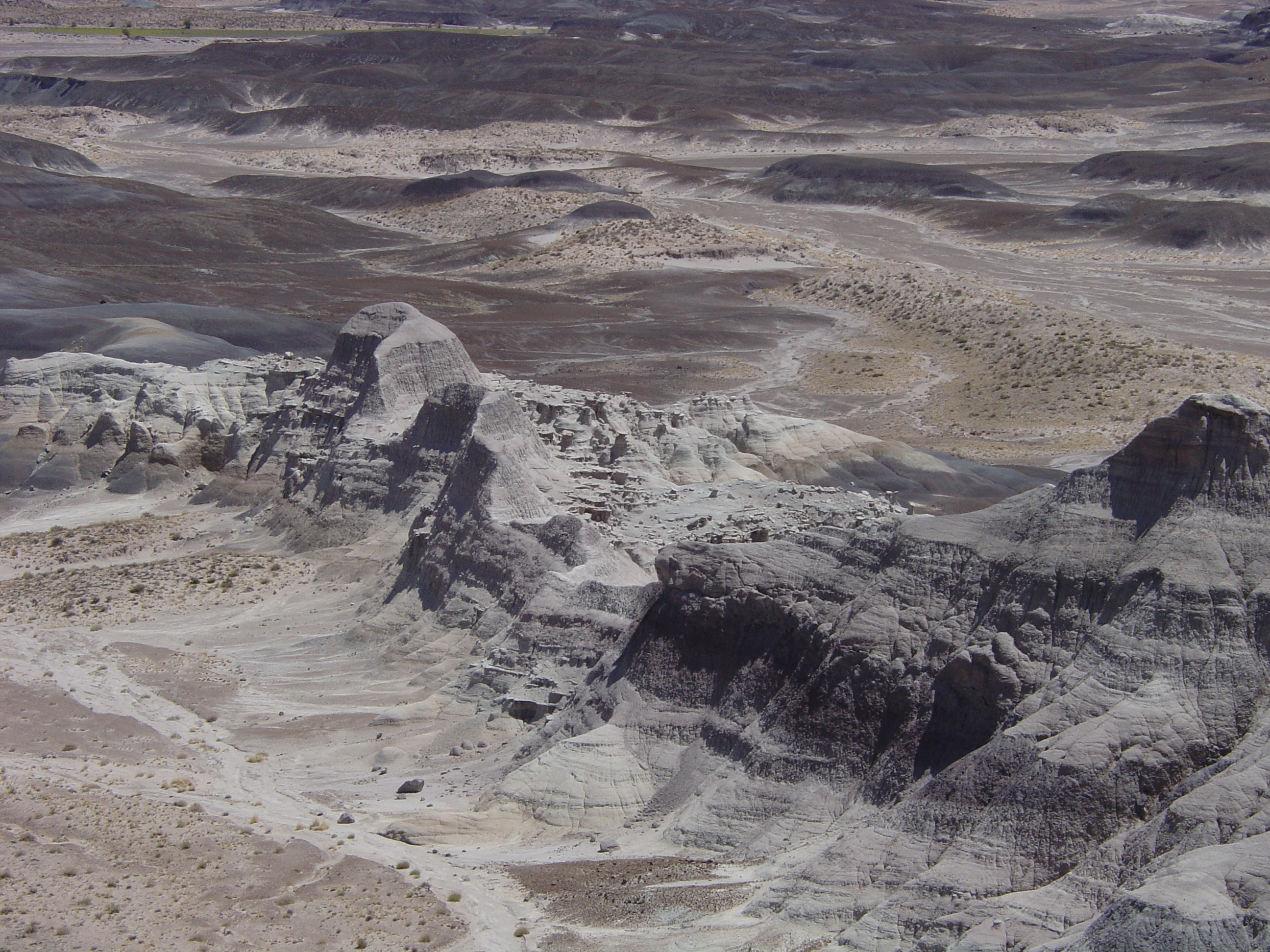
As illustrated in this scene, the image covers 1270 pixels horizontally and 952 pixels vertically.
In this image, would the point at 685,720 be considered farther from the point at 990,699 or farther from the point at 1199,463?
the point at 1199,463

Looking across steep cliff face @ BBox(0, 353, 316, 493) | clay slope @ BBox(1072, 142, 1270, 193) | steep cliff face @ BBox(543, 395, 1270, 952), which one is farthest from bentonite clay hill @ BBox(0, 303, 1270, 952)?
clay slope @ BBox(1072, 142, 1270, 193)

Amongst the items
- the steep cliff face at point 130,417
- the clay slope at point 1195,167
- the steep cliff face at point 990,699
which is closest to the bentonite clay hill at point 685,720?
the steep cliff face at point 990,699

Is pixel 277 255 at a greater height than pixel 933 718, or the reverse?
pixel 933 718

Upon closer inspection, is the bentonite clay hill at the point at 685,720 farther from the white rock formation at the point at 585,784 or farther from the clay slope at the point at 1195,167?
the clay slope at the point at 1195,167

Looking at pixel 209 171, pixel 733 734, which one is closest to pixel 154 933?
pixel 733 734

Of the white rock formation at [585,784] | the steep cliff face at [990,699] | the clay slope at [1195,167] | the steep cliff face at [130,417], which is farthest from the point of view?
the clay slope at [1195,167]

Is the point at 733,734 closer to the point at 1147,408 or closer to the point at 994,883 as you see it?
the point at 994,883

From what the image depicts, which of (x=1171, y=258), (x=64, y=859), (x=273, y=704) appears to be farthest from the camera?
(x=1171, y=258)
